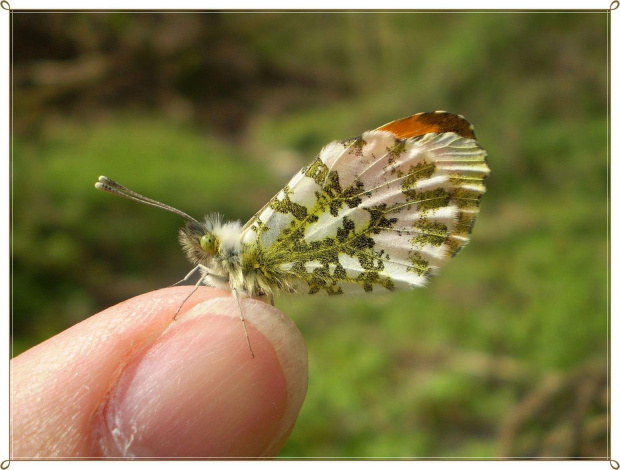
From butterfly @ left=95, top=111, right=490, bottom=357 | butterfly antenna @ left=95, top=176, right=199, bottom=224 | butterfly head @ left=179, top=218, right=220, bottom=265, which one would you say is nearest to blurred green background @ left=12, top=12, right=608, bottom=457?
butterfly @ left=95, top=111, right=490, bottom=357

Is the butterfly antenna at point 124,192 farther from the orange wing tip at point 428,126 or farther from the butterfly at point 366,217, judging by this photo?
the orange wing tip at point 428,126

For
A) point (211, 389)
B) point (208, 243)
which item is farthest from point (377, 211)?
point (211, 389)

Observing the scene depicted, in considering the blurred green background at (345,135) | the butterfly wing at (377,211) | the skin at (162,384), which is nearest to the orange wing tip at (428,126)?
the butterfly wing at (377,211)

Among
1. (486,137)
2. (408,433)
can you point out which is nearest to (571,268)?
(486,137)

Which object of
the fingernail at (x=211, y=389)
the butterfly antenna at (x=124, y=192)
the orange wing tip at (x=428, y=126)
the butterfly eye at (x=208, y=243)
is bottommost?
the fingernail at (x=211, y=389)

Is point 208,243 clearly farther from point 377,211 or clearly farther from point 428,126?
point 428,126

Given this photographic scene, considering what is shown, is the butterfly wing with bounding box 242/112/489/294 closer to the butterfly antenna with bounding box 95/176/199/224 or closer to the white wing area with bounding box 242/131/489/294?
the white wing area with bounding box 242/131/489/294
